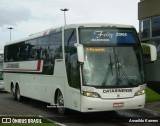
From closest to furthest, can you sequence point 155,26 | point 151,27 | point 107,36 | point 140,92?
point 140,92, point 107,36, point 155,26, point 151,27

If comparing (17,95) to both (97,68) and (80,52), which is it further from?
(80,52)

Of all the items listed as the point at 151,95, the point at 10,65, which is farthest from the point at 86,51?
the point at 10,65

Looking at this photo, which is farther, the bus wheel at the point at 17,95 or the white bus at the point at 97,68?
the bus wheel at the point at 17,95

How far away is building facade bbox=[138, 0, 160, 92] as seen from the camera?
2522 cm

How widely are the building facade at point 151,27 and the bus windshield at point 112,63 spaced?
393 inches

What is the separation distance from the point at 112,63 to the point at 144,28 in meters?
13.0

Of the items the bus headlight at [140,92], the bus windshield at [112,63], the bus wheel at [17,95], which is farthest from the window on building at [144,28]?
the bus headlight at [140,92]

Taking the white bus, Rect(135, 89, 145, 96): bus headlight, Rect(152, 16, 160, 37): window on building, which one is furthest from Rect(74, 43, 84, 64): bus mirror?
Rect(152, 16, 160, 37): window on building

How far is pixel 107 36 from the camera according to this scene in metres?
15.0

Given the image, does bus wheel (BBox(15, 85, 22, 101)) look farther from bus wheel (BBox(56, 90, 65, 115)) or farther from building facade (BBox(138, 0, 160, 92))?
building facade (BBox(138, 0, 160, 92))

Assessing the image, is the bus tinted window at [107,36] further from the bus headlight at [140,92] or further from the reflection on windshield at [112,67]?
the bus headlight at [140,92]

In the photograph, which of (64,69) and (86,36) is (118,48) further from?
(64,69)

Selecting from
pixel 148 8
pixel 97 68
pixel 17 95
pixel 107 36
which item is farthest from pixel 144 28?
pixel 97 68

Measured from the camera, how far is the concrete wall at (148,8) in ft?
82.6
